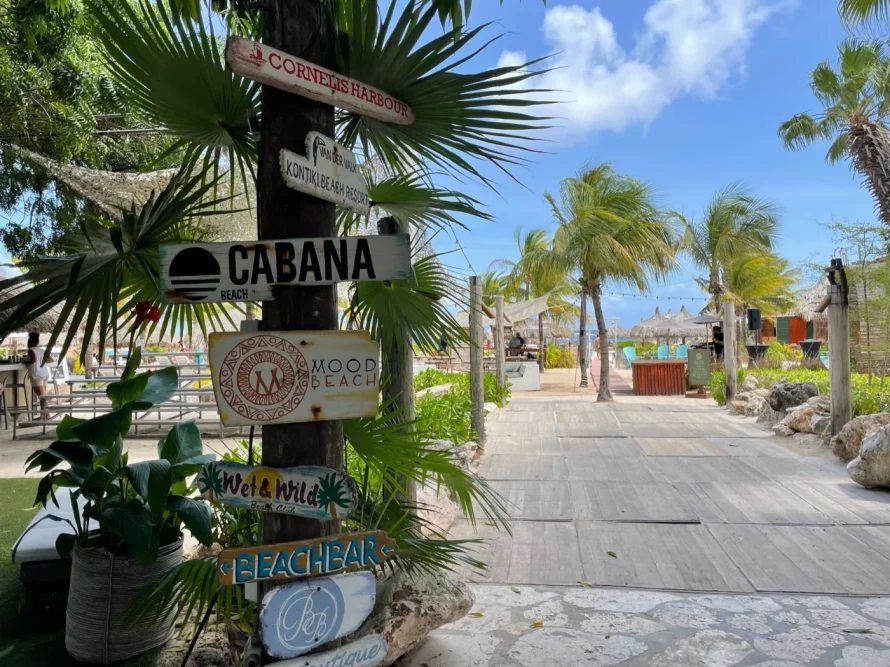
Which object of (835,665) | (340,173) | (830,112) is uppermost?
(830,112)

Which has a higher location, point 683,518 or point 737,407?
point 737,407

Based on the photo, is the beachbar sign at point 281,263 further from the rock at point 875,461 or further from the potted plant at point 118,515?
the rock at point 875,461

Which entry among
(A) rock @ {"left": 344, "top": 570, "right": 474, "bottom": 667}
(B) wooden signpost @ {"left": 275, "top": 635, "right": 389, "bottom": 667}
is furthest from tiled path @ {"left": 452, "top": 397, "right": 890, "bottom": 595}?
(B) wooden signpost @ {"left": 275, "top": 635, "right": 389, "bottom": 667}

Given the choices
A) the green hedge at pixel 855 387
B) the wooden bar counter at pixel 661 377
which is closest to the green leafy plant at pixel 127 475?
the green hedge at pixel 855 387

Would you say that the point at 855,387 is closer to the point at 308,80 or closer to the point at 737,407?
the point at 737,407

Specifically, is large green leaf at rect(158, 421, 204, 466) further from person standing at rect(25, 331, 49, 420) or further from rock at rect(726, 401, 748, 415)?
rock at rect(726, 401, 748, 415)

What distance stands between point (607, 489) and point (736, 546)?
1.67 metres

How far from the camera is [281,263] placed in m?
2.02

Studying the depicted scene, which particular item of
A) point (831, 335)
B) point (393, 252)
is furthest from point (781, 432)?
point (393, 252)

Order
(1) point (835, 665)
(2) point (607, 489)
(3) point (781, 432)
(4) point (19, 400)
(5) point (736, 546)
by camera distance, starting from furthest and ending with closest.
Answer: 1. (4) point (19, 400)
2. (3) point (781, 432)
3. (2) point (607, 489)
4. (5) point (736, 546)
5. (1) point (835, 665)

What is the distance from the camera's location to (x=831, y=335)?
25.8 feet

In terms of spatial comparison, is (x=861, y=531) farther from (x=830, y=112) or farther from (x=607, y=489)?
(x=830, y=112)

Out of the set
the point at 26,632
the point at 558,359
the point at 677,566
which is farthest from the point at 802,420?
the point at 558,359

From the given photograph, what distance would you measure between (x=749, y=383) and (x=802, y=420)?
5.70 m
